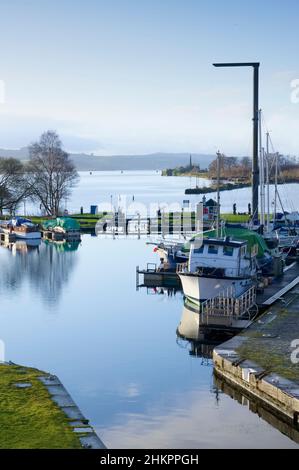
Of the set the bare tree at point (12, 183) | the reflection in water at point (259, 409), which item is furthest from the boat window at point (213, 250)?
the bare tree at point (12, 183)

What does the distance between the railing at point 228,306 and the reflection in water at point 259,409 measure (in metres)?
8.38

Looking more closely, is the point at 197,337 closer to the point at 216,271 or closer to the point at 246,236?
the point at 216,271

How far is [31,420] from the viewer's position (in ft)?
70.2

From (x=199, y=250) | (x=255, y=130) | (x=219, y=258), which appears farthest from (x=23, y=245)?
(x=219, y=258)

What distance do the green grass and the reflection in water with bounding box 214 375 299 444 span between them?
674 cm

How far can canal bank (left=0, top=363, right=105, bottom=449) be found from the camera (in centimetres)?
1964

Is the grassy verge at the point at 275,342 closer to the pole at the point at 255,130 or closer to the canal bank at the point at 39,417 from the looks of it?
the canal bank at the point at 39,417

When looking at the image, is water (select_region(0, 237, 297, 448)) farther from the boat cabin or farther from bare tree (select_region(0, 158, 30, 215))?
bare tree (select_region(0, 158, 30, 215))

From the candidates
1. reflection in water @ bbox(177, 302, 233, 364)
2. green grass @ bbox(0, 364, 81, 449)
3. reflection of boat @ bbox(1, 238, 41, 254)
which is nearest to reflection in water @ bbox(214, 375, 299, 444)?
reflection in water @ bbox(177, 302, 233, 364)

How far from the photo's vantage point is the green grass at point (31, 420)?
770 inches

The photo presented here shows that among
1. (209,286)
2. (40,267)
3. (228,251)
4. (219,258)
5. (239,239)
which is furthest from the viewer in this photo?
(40,267)

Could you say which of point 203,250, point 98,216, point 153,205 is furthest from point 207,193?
point 203,250

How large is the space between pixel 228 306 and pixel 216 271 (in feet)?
15.5
